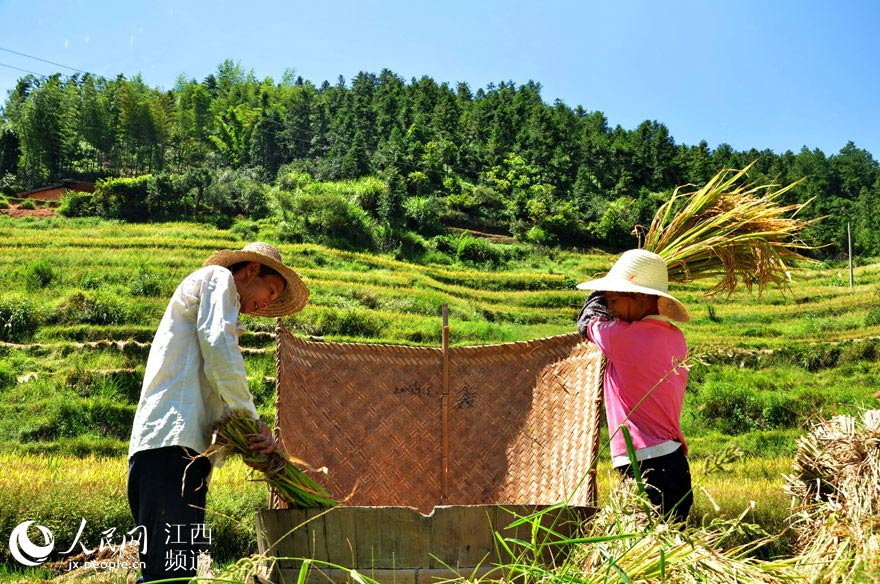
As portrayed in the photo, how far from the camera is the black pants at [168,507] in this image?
2609mm

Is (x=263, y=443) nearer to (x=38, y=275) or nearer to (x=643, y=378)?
(x=643, y=378)

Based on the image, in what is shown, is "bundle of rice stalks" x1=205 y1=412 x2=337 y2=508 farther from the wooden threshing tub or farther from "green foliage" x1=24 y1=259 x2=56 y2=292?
"green foliage" x1=24 y1=259 x2=56 y2=292

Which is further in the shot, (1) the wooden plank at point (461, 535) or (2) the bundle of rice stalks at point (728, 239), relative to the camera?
(2) the bundle of rice stalks at point (728, 239)

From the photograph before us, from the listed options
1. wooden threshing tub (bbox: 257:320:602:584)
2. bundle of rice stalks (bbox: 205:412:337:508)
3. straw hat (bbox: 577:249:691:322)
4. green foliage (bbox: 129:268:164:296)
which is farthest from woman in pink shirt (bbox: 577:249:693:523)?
green foliage (bbox: 129:268:164:296)

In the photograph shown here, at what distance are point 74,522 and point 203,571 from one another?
8.73ft

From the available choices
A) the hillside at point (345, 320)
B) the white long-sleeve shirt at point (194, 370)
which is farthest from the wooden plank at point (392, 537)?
the hillside at point (345, 320)

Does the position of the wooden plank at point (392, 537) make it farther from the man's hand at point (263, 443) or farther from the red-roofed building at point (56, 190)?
the red-roofed building at point (56, 190)

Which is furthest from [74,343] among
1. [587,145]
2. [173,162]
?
[587,145]

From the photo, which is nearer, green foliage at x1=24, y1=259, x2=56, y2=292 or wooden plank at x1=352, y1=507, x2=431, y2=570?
wooden plank at x1=352, y1=507, x2=431, y2=570

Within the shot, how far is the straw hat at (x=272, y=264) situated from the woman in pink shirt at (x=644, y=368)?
119 centimetres

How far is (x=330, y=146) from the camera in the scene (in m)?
56.2

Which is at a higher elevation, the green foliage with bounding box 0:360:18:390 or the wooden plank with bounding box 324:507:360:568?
the wooden plank with bounding box 324:507:360:568

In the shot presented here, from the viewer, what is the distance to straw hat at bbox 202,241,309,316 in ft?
10.2

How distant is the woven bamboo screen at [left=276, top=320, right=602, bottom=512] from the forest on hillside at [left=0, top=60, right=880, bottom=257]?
31008mm
